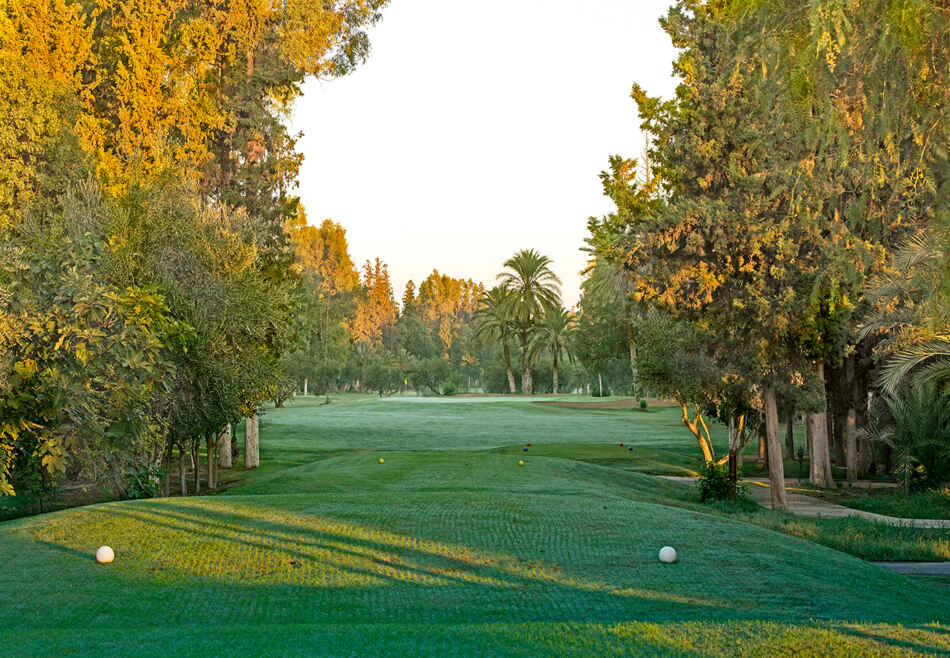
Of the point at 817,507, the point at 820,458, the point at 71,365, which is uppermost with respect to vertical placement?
the point at 71,365

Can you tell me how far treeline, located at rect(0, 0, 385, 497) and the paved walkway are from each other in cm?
1170

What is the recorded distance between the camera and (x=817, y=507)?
18.2m

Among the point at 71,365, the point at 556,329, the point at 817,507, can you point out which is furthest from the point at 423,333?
Result: the point at 71,365

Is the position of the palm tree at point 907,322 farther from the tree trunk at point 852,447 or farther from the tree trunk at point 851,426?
the tree trunk at point 852,447

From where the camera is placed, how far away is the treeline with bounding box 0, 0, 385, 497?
10.0 metres

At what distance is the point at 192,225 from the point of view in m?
16.3

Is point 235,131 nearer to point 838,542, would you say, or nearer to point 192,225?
point 192,225

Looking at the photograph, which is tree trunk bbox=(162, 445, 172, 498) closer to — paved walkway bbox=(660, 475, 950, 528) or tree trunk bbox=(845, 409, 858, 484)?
paved walkway bbox=(660, 475, 950, 528)

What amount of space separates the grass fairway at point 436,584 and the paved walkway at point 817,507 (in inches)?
242

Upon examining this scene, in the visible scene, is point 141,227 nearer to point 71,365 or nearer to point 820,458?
point 71,365

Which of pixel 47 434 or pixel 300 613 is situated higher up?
pixel 47 434

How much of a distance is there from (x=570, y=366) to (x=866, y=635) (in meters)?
90.0

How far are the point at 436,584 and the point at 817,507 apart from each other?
1338 centimetres

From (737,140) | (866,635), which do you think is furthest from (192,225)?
(866,635)
